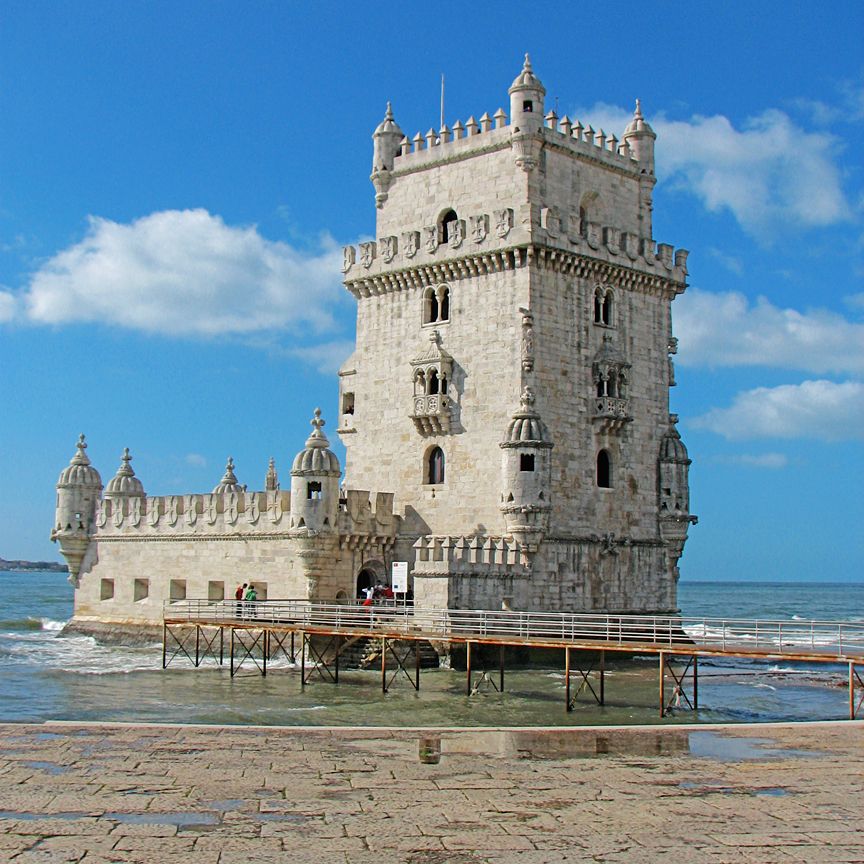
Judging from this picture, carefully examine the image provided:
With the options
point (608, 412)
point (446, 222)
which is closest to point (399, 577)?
point (608, 412)

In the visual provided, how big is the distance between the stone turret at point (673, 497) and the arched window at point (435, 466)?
813cm

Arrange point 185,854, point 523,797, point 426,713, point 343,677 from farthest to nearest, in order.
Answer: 1. point 343,677
2. point 426,713
3. point 523,797
4. point 185,854

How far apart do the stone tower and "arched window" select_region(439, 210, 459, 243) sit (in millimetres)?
113

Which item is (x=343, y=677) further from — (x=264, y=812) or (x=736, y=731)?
(x=264, y=812)

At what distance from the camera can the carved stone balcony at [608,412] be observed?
135ft

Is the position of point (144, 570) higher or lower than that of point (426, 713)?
higher

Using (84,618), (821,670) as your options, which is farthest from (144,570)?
(821,670)

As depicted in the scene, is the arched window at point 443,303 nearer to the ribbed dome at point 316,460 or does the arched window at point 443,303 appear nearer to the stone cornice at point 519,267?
the stone cornice at point 519,267

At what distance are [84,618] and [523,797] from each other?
3770cm

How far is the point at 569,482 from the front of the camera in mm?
40125

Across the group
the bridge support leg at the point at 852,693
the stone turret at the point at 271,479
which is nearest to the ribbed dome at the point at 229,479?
the stone turret at the point at 271,479

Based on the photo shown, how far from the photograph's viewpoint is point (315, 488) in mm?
40188

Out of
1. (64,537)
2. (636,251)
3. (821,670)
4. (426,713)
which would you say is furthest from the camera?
(64,537)

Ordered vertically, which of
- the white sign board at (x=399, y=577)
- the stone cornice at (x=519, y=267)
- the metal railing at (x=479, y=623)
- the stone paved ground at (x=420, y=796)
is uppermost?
the stone cornice at (x=519, y=267)
